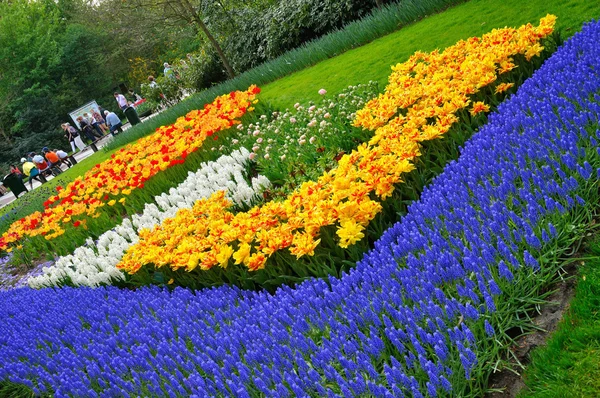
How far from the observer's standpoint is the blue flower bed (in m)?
2.60

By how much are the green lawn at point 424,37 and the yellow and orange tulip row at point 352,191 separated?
172cm

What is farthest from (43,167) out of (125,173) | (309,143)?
(309,143)

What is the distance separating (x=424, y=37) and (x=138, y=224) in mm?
5971

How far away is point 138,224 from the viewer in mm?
6969

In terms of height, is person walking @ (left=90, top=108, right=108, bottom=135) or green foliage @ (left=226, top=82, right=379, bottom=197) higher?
person walking @ (left=90, top=108, right=108, bottom=135)

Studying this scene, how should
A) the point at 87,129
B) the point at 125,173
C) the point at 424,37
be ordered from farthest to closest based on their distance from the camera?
the point at 87,129
the point at 424,37
the point at 125,173

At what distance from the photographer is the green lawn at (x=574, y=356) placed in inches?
85.9

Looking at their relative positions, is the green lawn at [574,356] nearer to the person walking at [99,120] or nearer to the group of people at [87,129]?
the group of people at [87,129]

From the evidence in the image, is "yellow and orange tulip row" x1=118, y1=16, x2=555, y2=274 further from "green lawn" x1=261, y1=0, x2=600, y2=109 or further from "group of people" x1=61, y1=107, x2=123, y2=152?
"group of people" x1=61, y1=107, x2=123, y2=152

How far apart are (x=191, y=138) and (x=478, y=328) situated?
7.45 m

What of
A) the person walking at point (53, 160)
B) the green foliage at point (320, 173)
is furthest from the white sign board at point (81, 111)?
the green foliage at point (320, 173)

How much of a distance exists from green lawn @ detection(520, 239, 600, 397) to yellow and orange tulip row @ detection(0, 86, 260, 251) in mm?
6753

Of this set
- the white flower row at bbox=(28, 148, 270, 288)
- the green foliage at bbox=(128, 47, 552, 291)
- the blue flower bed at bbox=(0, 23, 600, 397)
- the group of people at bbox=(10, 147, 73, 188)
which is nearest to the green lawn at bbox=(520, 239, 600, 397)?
the blue flower bed at bbox=(0, 23, 600, 397)

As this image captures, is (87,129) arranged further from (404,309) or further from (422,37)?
(404,309)
